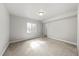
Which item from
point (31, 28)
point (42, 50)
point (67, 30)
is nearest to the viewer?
point (42, 50)

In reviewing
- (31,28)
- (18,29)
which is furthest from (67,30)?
(18,29)

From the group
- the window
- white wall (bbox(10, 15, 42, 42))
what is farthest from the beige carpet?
the window

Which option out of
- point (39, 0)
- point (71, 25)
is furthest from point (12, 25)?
point (71, 25)

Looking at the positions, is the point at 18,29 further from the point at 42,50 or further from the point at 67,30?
the point at 67,30

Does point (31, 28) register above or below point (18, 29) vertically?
below

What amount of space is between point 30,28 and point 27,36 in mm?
1022

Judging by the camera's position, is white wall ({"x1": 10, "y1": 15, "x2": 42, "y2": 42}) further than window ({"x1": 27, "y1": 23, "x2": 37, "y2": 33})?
No

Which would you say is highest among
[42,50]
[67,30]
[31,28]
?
[67,30]

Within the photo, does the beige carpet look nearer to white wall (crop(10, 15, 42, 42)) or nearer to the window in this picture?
white wall (crop(10, 15, 42, 42))

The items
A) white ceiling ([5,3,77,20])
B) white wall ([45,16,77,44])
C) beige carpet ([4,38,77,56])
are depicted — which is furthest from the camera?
white wall ([45,16,77,44])

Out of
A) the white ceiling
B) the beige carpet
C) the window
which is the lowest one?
the beige carpet

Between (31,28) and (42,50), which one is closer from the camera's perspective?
(42,50)

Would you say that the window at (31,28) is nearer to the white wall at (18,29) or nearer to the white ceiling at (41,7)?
the white wall at (18,29)

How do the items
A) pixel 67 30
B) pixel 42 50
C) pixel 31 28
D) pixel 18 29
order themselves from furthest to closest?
pixel 31 28, pixel 18 29, pixel 67 30, pixel 42 50
